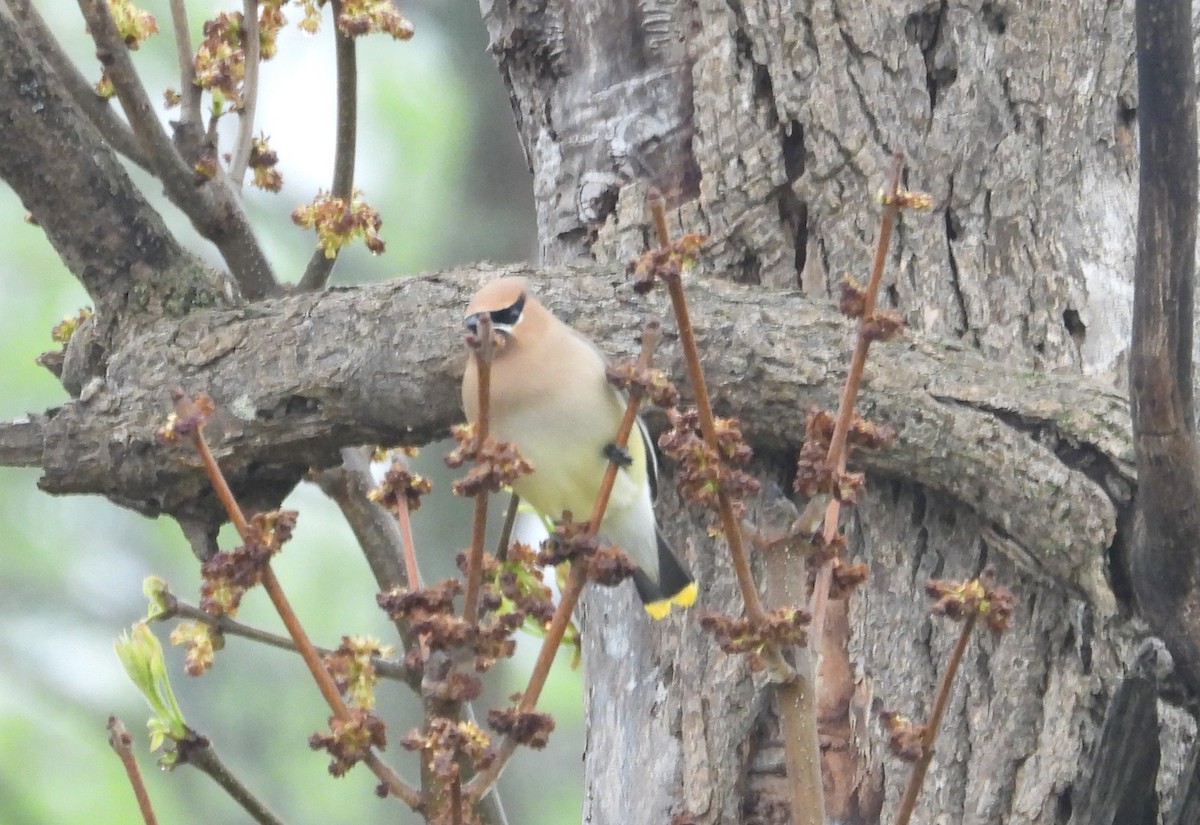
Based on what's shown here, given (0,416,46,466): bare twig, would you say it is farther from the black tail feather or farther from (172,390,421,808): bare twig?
(172,390,421,808): bare twig

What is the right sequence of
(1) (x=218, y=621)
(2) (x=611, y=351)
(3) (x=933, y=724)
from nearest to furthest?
(3) (x=933, y=724)
(1) (x=218, y=621)
(2) (x=611, y=351)

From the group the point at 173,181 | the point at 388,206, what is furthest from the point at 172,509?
the point at 388,206

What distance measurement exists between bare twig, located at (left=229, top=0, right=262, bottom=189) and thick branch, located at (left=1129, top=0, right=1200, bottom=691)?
169cm

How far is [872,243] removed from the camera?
269 cm

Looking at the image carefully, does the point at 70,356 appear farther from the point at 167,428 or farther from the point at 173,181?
the point at 167,428

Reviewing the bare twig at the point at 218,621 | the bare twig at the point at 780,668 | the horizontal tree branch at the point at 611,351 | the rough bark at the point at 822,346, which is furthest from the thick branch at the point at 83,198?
the bare twig at the point at 780,668

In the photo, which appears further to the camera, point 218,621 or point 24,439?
point 24,439

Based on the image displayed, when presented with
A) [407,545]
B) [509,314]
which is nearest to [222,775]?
[407,545]

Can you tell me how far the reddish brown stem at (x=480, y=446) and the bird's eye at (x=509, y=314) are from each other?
1.17 meters

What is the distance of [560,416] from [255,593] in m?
6.77

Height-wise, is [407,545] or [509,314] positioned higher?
[509,314]

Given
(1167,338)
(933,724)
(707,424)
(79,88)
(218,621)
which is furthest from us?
(79,88)

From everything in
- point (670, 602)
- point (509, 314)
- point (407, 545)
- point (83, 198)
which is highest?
point (83, 198)

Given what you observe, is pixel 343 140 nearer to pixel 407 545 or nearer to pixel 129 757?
pixel 407 545
